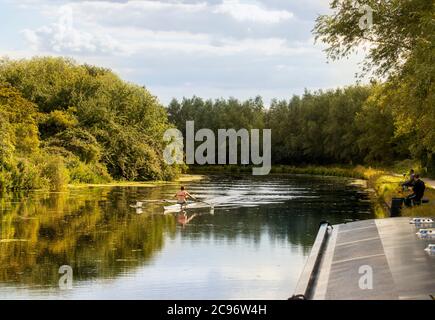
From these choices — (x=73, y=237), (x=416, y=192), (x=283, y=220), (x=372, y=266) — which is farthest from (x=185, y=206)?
(x=372, y=266)

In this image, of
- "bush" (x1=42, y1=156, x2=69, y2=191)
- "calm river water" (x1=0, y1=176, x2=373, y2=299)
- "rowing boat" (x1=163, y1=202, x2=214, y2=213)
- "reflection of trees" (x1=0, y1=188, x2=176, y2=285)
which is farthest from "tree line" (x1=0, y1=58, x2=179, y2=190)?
"rowing boat" (x1=163, y1=202, x2=214, y2=213)

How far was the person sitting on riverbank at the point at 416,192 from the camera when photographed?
2989cm

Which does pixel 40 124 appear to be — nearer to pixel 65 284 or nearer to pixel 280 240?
Answer: pixel 280 240

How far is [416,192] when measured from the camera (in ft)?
98.6

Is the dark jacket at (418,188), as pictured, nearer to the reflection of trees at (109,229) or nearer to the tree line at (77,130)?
the reflection of trees at (109,229)

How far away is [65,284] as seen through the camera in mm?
16922

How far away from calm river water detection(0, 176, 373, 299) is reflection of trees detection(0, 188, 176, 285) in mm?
28

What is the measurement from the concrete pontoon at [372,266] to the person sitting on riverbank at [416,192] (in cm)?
776

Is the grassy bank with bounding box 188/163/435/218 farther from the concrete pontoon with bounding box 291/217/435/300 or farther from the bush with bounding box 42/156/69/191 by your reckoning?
the bush with bounding box 42/156/69/191

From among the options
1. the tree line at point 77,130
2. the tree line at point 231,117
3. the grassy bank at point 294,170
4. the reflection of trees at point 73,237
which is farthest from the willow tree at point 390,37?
the grassy bank at point 294,170

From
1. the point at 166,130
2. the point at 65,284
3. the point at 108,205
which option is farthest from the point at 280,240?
the point at 166,130

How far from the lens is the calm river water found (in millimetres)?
16562

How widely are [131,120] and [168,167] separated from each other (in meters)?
5.94

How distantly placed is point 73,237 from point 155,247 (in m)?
3.53
